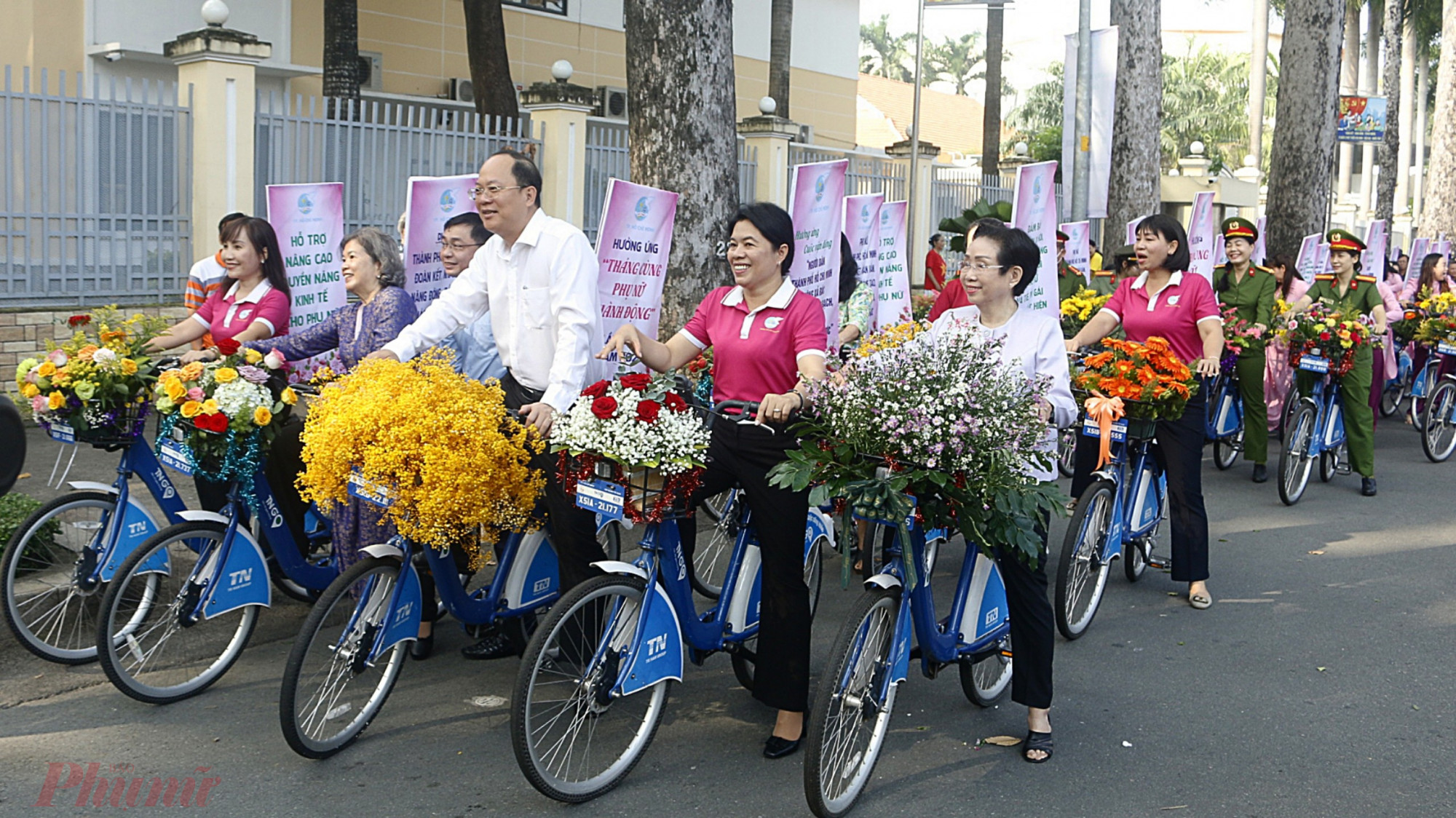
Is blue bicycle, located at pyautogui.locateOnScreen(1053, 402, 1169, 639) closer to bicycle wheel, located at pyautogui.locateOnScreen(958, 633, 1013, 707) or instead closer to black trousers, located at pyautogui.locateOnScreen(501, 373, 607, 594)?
bicycle wheel, located at pyautogui.locateOnScreen(958, 633, 1013, 707)

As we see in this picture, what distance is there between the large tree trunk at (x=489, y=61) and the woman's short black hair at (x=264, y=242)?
1161cm

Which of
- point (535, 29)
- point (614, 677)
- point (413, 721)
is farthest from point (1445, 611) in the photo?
point (535, 29)

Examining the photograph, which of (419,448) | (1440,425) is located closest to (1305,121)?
(1440,425)

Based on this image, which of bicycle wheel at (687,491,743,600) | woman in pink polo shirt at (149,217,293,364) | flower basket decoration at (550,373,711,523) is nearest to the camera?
flower basket decoration at (550,373,711,523)

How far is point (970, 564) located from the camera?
4.93 meters

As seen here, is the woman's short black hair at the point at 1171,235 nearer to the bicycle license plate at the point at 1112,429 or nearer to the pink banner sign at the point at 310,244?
the bicycle license plate at the point at 1112,429

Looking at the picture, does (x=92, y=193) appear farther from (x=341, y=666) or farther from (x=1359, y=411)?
(x=1359, y=411)

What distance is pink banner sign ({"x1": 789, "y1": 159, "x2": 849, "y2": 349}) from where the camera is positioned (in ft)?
28.1

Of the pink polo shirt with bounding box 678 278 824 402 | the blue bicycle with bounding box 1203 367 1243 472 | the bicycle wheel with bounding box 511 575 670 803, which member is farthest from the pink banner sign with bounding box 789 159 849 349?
the bicycle wheel with bounding box 511 575 670 803

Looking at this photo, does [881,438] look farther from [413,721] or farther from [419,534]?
[413,721]

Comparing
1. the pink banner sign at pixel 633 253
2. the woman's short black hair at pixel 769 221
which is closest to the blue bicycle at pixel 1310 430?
the pink banner sign at pixel 633 253

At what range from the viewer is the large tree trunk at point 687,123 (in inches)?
364

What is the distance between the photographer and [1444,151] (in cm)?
2745

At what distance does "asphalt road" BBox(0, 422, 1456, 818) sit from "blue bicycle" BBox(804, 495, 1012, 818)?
0.68 feet
